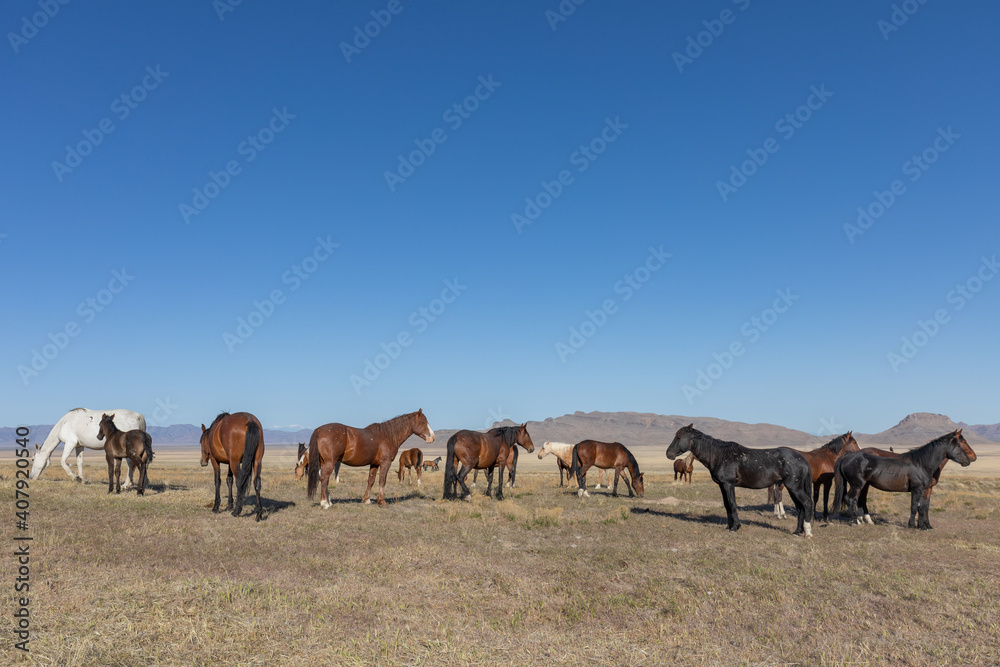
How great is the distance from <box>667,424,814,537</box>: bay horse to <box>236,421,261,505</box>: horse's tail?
38.0 ft

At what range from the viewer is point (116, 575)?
8133mm

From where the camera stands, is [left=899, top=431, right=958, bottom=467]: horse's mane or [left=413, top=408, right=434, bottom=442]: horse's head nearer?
[left=899, top=431, right=958, bottom=467]: horse's mane

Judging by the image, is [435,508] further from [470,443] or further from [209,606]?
[209,606]

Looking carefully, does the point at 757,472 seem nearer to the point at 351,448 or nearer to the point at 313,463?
the point at 351,448

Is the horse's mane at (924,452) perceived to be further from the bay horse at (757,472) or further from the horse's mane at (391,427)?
the horse's mane at (391,427)

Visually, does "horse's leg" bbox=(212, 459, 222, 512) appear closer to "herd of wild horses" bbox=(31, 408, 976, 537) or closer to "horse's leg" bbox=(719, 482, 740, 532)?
"herd of wild horses" bbox=(31, 408, 976, 537)

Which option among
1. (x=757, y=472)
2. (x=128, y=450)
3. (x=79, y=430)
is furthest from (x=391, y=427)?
(x=79, y=430)

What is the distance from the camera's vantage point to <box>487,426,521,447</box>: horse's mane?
821 inches

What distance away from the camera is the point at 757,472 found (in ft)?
47.4

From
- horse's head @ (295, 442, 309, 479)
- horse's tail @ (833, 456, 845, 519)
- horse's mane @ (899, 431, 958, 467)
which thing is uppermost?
horse's mane @ (899, 431, 958, 467)

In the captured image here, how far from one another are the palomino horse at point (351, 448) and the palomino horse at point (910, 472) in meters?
12.7

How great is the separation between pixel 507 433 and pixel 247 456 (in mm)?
9800

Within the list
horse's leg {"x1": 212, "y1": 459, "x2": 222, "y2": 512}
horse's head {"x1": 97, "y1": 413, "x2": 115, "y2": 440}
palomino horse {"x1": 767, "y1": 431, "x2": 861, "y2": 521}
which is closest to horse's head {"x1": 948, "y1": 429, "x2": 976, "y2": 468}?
palomino horse {"x1": 767, "y1": 431, "x2": 861, "y2": 521}

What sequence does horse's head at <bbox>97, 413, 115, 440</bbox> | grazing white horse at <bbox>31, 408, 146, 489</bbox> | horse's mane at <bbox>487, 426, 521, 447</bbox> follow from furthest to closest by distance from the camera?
grazing white horse at <bbox>31, 408, 146, 489</bbox> < horse's mane at <bbox>487, 426, 521, 447</bbox> < horse's head at <bbox>97, 413, 115, 440</bbox>
